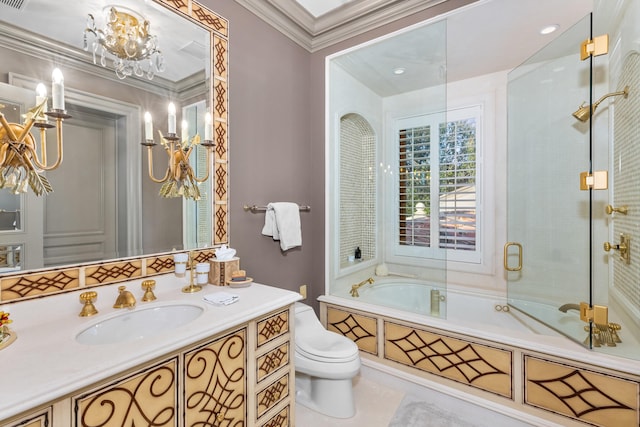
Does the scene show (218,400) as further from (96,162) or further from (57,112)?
(57,112)

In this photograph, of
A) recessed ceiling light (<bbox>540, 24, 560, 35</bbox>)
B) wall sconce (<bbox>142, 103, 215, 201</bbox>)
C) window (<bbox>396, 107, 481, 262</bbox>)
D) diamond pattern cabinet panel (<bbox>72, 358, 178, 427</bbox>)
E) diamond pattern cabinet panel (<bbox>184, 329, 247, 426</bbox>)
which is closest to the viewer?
diamond pattern cabinet panel (<bbox>72, 358, 178, 427</bbox>)

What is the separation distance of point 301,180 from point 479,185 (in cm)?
170

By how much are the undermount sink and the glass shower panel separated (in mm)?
2053

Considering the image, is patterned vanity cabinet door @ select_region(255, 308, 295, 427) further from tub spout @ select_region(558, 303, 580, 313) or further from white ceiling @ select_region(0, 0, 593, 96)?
tub spout @ select_region(558, 303, 580, 313)

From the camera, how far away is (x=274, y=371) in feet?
4.50

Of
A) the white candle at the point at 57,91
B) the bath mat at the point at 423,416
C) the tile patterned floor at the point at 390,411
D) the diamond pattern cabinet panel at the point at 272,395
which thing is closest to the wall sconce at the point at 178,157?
the white candle at the point at 57,91

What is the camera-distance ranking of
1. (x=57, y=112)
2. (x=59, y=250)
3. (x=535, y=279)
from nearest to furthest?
(x=57, y=112), (x=59, y=250), (x=535, y=279)

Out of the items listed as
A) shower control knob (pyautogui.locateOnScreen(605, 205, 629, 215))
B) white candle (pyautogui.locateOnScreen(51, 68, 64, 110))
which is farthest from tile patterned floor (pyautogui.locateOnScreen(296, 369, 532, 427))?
white candle (pyautogui.locateOnScreen(51, 68, 64, 110))

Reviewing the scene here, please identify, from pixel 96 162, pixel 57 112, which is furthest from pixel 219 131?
pixel 57 112

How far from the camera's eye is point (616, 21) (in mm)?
1733

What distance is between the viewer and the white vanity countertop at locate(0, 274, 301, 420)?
0.71 m

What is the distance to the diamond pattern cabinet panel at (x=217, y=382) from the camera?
1.03 metres

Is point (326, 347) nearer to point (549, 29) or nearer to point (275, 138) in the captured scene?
point (275, 138)

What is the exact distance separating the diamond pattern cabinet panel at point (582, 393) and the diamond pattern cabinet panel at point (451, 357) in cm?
12
